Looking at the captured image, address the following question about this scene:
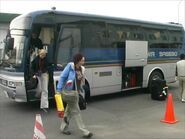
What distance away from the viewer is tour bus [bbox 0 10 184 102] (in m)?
10.2

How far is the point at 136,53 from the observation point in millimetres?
13102

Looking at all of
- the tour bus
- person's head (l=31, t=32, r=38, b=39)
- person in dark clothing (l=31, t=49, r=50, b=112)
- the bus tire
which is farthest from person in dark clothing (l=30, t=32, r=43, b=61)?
the bus tire

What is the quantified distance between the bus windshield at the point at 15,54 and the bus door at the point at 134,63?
13.5 feet

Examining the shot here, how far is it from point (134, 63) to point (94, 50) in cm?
195

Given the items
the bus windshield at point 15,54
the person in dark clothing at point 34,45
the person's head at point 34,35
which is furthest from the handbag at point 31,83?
the person's head at point 34,35

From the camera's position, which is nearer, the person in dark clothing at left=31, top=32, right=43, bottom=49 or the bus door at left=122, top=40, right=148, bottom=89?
the person in dark clothing at left=31, top=32, right=43, bottom=49

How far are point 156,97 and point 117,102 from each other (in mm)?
1494

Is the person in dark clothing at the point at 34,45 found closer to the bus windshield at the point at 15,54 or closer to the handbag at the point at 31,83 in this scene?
the bus windshield at the point at 15,54

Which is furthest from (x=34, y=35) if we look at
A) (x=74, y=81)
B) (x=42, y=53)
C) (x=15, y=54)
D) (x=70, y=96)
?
(x=70, y=96)

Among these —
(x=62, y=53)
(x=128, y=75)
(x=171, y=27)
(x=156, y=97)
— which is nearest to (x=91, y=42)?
(x=62, y=53)

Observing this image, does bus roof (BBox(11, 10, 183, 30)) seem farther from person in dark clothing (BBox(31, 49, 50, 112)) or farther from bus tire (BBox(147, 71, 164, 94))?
bus tire (BBox(147, 71, 164, 94))

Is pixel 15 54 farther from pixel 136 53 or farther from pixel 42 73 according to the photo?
pixel 136 53

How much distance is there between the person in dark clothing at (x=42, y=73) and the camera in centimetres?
1009

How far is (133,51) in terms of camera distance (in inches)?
513
